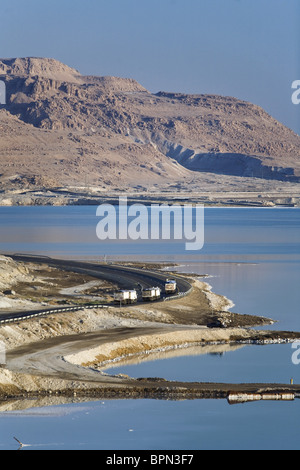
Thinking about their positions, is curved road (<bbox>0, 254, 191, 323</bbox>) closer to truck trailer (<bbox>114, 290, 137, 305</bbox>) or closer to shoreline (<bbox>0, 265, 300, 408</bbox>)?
truck trailer (<bbox>114, 290, 137, 305</bbox>)

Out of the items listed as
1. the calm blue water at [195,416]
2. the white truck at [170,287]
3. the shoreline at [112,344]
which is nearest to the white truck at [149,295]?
the shoreline at [112,344]

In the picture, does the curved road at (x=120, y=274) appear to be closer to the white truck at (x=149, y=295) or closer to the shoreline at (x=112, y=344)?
the shoreline at (x=112, y=344)

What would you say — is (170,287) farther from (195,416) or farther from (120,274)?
(195,416)

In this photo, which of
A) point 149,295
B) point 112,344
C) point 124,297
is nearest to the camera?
point 112,344

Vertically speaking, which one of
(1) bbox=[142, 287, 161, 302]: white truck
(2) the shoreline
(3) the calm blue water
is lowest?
(3) the calm blue water

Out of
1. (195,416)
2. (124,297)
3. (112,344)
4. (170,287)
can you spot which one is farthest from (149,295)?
(195,416)

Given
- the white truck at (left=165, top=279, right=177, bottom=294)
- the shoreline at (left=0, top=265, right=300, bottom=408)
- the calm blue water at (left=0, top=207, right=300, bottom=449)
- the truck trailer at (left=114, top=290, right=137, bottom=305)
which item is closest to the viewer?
the calm blue water at (left=0, top=207, right=300, bottom=449)

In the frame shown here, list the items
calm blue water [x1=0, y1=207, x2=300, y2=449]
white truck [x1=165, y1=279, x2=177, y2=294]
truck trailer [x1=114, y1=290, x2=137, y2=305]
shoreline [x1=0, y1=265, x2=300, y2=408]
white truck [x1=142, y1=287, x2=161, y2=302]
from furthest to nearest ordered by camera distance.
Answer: white truck [x1=165, y1=279, x2=177, y2=294] < white truck [x1=142, y1=287, x2=161, y2=302] < truck trailer [x1=114, y1=290, x2=137, y2=305] < shoreline [x1=0, y1=265, x2=300, y2=408] < calm blue water [x1=0, y1=207, x2=300, y2=449]

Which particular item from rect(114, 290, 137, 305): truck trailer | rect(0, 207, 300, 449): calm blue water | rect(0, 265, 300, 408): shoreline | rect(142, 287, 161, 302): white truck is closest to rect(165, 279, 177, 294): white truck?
rect(0, 265, 300, 408): shoreline

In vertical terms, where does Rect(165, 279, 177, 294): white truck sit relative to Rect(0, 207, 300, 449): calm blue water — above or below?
above

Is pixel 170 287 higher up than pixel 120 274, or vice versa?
pixel 120 274

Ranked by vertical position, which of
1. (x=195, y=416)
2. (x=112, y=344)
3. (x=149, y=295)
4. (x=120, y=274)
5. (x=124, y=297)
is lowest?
(x=195, y=416)
